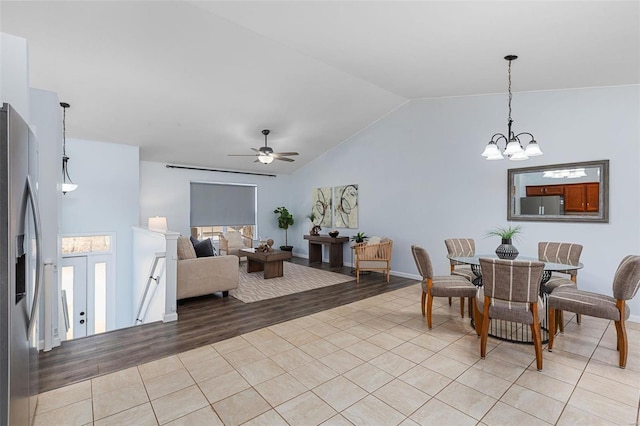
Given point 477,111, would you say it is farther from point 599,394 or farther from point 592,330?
point 599,394

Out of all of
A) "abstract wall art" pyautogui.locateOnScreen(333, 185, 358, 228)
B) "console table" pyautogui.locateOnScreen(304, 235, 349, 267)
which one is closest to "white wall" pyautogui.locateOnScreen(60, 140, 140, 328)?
"console table" pyautogui.locateOnScreen(304, 235, 349, 267)

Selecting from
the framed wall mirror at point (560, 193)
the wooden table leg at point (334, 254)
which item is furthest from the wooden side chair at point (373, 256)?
the framed wall mirror at point (560, 193)

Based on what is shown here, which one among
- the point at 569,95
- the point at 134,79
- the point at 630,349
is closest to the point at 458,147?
the point at 569,95

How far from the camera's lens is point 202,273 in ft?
14.6

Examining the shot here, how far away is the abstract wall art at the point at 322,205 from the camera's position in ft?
26.3

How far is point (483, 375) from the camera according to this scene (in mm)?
2523

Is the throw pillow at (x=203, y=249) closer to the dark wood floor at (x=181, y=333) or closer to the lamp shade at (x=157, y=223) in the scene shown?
the dark wood floor at (x=181, y=333)

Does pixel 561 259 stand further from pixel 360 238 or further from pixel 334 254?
pixel 334 254

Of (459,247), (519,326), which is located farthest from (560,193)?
(519,326)

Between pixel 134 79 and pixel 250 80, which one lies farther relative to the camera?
pixel 250 80

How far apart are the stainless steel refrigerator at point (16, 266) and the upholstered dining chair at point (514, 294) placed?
3225 millimetres

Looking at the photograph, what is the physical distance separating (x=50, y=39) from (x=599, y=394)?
231 inches

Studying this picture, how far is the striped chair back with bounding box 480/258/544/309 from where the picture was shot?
260cm

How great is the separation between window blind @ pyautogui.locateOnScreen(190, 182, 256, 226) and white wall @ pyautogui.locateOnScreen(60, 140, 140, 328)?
5.40 feet
